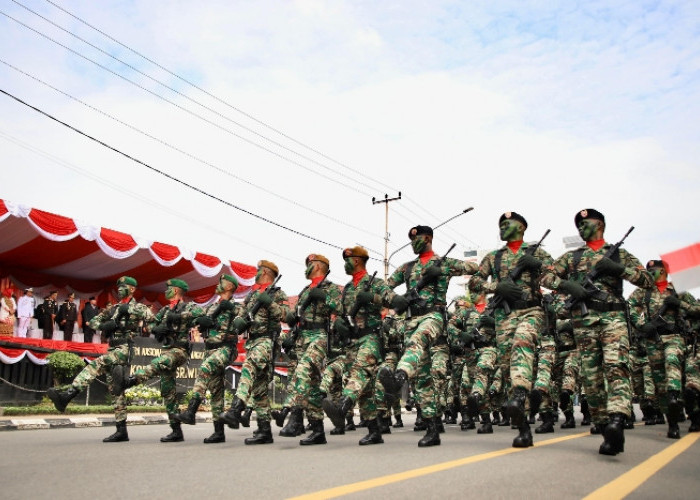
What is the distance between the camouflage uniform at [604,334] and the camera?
5.92m

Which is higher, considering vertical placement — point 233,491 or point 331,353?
point 331,353

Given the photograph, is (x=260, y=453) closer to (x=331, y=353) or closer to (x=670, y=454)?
(x=331, y=353)

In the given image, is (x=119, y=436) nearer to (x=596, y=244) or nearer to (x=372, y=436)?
(x=372, y=436)

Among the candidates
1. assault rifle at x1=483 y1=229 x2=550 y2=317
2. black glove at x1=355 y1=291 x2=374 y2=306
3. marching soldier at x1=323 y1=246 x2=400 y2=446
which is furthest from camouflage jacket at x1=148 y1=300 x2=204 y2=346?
assault rifle at x1=483 y1=229 x2=550 y2=317

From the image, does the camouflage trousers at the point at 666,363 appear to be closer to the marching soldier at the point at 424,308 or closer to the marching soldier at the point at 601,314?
the marching soldier at the point at 601,314

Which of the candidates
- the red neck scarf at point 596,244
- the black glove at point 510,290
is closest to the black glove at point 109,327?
the black glove at point 510,290

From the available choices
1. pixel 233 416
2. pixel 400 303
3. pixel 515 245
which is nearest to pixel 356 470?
pixel 233 416

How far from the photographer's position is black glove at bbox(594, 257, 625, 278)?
6016mm

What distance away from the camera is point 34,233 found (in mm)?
16781

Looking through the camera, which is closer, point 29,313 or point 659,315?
point 659,315

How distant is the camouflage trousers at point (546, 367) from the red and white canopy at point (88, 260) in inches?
508

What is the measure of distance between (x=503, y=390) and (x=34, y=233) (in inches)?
512

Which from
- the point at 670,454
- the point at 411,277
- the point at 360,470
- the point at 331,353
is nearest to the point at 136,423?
the point at 331,353

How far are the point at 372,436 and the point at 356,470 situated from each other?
95.8 inches
